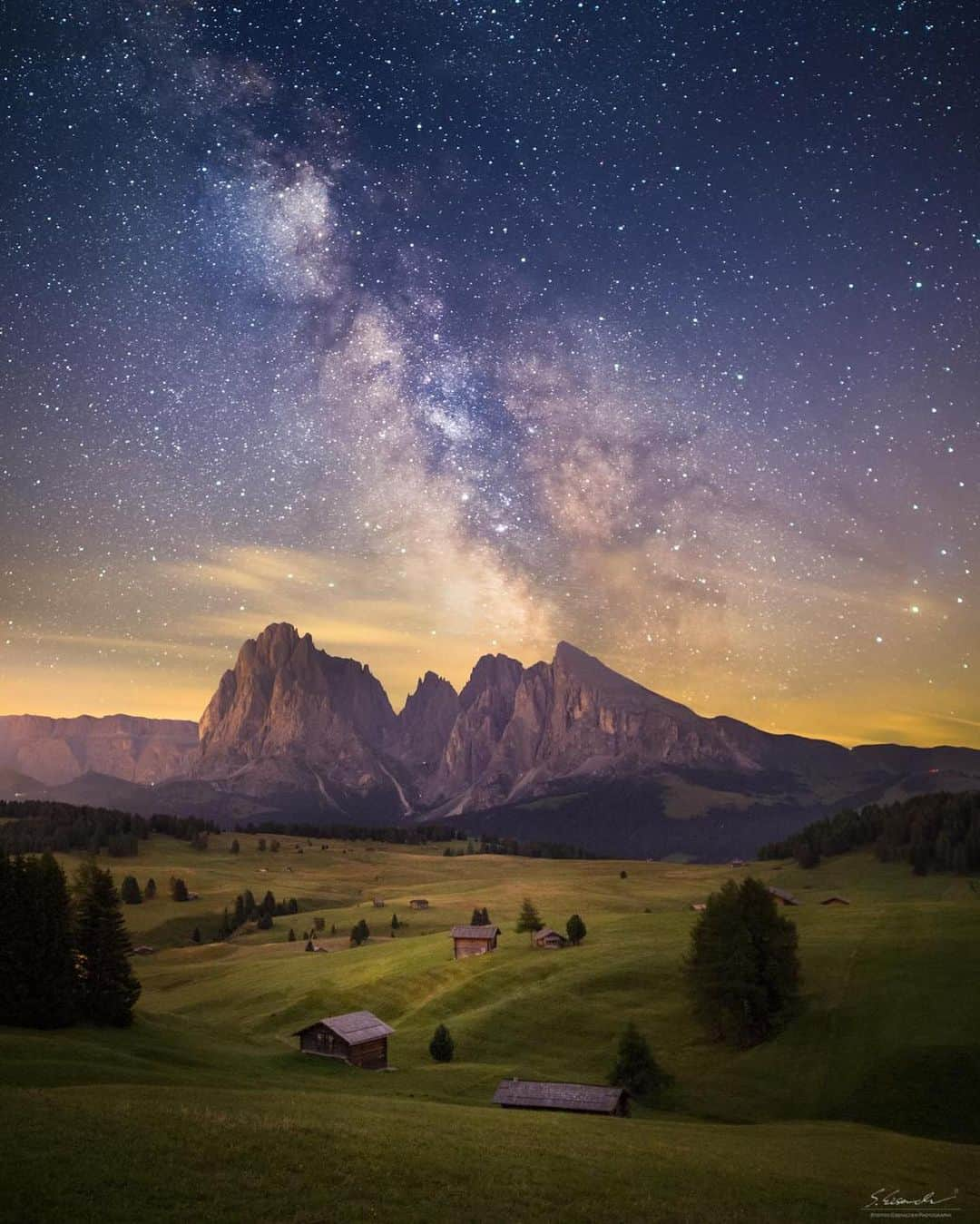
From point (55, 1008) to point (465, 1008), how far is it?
1619 inches

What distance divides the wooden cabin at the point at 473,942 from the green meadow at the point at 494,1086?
8.22 feet

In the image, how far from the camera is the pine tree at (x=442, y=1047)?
64.6 meters

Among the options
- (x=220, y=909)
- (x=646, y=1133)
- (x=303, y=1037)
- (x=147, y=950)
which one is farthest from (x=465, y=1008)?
(x=220, y=909)

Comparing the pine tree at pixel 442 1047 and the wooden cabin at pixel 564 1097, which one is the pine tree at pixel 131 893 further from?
the wooden cabin at pixel 564 1097

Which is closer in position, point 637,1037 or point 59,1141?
point 59,1141

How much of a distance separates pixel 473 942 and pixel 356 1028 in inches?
1646

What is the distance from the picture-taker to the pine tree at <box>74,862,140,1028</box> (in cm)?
5472

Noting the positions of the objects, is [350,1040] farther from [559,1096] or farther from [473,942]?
[473,942]

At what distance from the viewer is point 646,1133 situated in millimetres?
41125

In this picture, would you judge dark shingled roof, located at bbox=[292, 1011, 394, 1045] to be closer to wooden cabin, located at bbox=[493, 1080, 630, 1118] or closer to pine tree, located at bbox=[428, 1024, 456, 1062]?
pine tree, located at bbox=[428, 1024, 456, 1062]

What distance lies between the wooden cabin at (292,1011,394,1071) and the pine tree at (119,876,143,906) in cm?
11996

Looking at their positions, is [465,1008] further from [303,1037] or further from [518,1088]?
[518,1088]

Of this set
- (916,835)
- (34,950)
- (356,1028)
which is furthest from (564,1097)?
(916,835)
